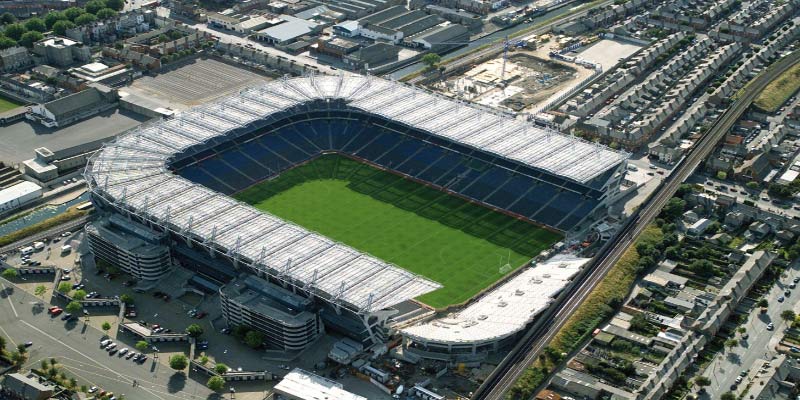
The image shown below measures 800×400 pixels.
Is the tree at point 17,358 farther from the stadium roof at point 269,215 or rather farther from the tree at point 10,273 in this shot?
the stadium roof at point 269,215

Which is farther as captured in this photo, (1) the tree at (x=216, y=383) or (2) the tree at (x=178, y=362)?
(2) the tree at (x=178, y=362)

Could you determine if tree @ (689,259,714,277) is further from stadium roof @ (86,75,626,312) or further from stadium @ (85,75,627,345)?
stadium roof @ (86,75,626,312)

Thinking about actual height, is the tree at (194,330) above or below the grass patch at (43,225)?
above

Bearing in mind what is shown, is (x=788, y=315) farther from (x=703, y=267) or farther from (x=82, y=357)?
(x=82, y=357)

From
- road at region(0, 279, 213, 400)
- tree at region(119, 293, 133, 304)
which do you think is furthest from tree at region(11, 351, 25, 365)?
tree at region(119, 293, 133, 304)

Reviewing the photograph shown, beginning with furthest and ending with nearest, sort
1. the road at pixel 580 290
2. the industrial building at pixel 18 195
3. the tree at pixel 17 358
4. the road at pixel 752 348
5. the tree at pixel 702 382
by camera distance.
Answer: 1. the industrial building at pixel 18 195
2. the tree at pixel 17 358
3. the road at pixel 580 290
4. the road at pixel 752 348
5. the tree at pixel 702 382

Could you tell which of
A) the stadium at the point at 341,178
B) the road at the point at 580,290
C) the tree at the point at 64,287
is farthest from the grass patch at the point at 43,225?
the road at the point at 580,290

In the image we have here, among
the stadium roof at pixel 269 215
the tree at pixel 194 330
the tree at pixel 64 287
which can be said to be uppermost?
the stadium roof at pixel 269 215
